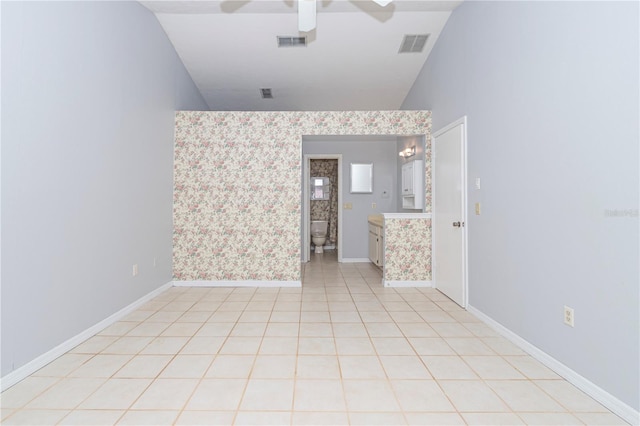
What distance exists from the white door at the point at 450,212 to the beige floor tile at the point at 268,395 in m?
2.28

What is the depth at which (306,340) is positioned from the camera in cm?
252

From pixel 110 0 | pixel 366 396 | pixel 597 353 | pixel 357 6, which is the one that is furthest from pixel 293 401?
pixel 357 6

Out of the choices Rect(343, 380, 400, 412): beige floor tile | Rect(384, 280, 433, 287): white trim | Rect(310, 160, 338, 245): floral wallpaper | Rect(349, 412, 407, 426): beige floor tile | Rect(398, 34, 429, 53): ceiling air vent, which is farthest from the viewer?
Rect(310, 160, 338, 245): floral wallpaper

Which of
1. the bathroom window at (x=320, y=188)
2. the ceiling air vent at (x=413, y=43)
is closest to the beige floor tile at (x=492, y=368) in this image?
the ceiling air vent at (x=413, y=43)

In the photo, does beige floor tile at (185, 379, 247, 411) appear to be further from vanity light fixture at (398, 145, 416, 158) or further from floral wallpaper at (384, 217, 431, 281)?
vanity light fixture at (398, 145, 416, 158)

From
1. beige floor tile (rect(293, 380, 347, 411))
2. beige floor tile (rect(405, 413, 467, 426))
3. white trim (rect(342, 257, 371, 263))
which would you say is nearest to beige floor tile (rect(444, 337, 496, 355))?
beige floor tile (rect(405, 413, 467, 426))

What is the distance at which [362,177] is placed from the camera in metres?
6.23

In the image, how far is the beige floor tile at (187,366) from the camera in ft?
6.49

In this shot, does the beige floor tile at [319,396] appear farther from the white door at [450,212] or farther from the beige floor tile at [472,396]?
the white door at [450,212]

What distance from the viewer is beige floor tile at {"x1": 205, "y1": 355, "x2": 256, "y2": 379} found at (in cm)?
198

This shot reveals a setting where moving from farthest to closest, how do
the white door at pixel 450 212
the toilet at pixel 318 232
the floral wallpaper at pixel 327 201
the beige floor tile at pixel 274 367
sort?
the floral wallpaper at pixel 327 201
the toilet at pixel 318 232
the white door at pixel 450 212
the beige floor tile at pixel 274 367

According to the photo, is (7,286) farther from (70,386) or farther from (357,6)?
(357,6)

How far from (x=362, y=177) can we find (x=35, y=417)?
5.45 metres

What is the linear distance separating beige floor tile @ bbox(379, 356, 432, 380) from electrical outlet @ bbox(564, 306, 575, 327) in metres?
0.91
